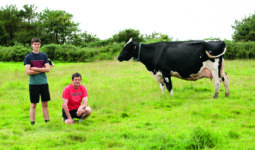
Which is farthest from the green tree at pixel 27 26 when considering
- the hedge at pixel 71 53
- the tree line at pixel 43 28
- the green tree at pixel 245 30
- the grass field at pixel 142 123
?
the grass field at pixel 142 123

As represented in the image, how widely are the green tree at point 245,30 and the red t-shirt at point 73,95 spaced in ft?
128

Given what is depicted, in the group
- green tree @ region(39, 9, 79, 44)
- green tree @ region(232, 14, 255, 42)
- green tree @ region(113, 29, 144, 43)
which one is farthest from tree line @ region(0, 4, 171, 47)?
green tree @ region(232, 14, 255, 42)

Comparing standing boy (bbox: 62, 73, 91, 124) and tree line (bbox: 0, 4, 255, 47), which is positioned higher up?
tree line (bbox: 0, 4, 255, 47)

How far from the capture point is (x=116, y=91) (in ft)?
35.3

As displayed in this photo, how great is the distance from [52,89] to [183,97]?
5.82 m

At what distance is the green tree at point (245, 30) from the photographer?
133ft

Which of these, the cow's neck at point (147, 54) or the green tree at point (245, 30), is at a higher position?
the green tree at point (245, 30)

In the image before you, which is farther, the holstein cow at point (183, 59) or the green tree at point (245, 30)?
the green tree at point (245, 30)

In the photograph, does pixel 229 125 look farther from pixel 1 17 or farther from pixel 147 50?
pixel 1 17

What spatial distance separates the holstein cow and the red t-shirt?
4033 mm

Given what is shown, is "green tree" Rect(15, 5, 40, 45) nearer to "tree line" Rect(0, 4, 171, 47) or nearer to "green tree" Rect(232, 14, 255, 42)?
"tree line" Rect(0, 4, 171, 47)

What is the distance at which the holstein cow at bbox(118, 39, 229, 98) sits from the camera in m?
8.70

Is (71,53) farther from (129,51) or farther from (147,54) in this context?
(147,54)

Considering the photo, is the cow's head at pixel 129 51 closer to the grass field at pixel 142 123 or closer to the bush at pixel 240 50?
the grass field at pixel 142 123
